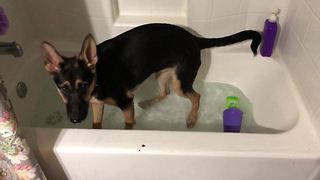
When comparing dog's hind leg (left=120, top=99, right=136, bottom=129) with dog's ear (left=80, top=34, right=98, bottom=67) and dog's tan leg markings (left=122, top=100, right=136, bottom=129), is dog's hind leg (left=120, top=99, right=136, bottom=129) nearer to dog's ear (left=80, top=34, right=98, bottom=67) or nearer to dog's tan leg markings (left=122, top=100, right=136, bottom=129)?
dog's tan leg markings (left=122, top=100, right=136, bottom=129)

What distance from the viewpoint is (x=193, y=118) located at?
5.13 feet

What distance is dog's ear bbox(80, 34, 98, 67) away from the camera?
110 centimetres

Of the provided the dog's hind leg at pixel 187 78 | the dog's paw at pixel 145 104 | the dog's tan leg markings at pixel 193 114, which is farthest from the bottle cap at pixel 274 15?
the dog's paw at pixel 145 104

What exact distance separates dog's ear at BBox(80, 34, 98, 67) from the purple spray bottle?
0.81 metres

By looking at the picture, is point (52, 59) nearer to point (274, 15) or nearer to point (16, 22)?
point (16, 22)

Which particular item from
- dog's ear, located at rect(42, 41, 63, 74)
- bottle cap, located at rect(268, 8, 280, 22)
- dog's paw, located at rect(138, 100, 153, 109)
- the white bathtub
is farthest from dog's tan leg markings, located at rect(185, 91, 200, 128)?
dog's ear, located at rect(42, 41, 63, 74)

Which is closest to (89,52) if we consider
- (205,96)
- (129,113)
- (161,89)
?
(129,113)

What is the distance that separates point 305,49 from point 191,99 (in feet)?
1.72

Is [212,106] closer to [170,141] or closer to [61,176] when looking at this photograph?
[170,141]

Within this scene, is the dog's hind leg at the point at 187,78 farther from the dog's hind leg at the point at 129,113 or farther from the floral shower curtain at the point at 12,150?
the floral shower curtain at the point at 12,150

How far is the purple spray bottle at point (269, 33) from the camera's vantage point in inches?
59.2

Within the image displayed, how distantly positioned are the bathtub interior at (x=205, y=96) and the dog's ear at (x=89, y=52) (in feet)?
1.54

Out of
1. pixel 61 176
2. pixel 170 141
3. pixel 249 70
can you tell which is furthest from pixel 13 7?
pixel 249 70

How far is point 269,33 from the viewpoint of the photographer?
1.51 m
